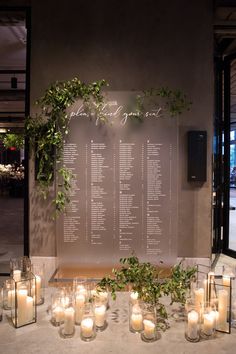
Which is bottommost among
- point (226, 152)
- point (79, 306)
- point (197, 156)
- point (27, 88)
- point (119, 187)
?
point (79, 306)

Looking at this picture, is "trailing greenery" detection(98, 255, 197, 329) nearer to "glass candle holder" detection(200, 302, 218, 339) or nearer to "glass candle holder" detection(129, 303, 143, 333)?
"glass candle holder" detection(129, 303, 143, 333)

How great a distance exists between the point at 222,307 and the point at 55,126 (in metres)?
2.41

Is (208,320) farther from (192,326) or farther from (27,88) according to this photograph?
(27,88)

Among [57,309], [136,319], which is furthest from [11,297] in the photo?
[136,319]

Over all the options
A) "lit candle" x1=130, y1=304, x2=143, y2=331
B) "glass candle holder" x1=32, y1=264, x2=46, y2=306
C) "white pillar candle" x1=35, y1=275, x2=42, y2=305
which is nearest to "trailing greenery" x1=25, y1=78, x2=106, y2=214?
"glass candle holder" x1=32, y1=264, x2=46, y2=306

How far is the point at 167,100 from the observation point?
12.5 feet

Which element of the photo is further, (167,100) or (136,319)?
(167,100)

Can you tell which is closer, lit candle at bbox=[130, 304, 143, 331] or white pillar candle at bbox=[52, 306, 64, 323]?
lit candle at bbox=[130, 304, 143, 331]

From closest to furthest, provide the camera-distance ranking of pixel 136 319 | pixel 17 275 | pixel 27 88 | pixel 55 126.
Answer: pixel 136 319
pixel 17 275
pixel 55 126
pixel 27 88

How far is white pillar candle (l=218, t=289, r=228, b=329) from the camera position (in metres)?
2.60

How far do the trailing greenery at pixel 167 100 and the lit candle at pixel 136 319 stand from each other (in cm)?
205

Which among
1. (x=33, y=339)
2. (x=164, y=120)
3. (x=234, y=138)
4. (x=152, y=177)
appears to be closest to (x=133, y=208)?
(x=152, y=177)

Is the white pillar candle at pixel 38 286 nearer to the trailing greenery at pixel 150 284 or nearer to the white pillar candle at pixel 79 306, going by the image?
the white pillar candle at pixel 79 306

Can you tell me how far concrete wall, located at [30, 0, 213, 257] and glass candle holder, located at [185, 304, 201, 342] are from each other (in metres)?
2.03
